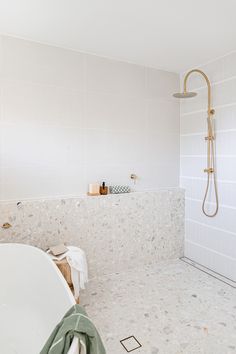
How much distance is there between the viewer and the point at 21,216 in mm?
2457

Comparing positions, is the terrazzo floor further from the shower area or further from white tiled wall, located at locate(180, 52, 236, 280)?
white tiled wall, located at locate(180, 52, 236, 280)

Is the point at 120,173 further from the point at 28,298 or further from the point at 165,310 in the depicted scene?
the point at 28,298

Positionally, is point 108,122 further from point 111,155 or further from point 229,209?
point 229,209

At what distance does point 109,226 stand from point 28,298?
1162 mm

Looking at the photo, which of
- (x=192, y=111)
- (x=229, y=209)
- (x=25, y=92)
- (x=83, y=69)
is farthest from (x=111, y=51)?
(x=229, y=209)

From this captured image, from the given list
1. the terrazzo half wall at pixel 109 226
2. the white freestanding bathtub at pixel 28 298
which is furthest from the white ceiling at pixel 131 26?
the white freestanding bathtub at pixel 28 298

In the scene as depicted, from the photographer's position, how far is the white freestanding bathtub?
163 cm

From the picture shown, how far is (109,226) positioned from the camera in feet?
9.46

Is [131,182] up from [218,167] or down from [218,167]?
down

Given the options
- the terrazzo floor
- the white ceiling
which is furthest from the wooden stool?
the white ceiling

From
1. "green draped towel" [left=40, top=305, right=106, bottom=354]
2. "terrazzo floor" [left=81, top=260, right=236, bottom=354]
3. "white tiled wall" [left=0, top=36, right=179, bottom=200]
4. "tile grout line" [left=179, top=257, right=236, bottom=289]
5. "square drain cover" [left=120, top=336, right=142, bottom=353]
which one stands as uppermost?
"white tiled wall" [left=0, top=36, right=179, bottom=200]

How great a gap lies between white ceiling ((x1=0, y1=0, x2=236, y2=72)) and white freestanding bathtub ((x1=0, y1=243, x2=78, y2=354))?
6.16ft

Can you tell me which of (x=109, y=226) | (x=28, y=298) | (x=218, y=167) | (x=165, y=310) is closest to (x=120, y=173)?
(x=109, y=226)

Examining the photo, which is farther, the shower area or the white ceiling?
the shower area
